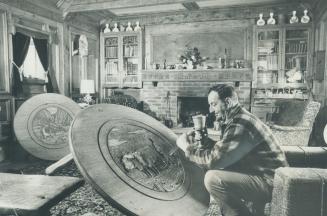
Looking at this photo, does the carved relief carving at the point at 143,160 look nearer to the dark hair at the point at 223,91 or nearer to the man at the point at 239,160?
the man at the point at 239,160

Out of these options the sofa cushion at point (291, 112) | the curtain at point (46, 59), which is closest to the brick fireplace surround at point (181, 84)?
the sofa cushion at point (291, 112)

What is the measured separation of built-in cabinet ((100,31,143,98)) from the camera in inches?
293

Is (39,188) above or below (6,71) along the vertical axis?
below

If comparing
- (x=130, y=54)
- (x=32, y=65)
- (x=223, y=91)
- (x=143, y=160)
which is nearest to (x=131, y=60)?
(x=130, y=54)

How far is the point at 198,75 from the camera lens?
6770mm

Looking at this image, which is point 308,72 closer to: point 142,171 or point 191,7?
point 191,7

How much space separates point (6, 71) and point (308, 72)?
599 cm

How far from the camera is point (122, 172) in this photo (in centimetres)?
134

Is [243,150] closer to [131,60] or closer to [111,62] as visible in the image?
[131,60]

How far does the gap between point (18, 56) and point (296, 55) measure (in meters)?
5.68

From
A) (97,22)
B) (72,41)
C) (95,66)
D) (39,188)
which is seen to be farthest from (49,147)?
(97,22)

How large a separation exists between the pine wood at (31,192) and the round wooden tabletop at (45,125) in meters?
2.38

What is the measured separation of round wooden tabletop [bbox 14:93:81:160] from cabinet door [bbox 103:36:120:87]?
137 inches

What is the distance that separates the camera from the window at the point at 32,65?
556 cm
